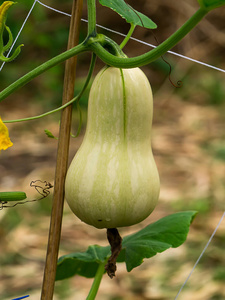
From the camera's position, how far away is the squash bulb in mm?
567

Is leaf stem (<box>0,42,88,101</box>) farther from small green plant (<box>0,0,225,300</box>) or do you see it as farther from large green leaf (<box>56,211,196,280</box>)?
large green leaf (<box>56,211,196,280</box>)

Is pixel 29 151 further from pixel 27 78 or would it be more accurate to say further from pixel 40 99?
pixel 27 78

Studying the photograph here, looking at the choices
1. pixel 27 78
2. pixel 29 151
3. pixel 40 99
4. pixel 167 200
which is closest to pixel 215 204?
pixel 167 200

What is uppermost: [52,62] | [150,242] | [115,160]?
[52,62]

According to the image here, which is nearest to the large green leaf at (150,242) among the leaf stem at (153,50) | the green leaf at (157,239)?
the green leaf at (157,239)

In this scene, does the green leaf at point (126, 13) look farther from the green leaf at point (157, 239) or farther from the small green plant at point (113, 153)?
the green leaf at point (157, 239)

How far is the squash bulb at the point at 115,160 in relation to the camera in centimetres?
57

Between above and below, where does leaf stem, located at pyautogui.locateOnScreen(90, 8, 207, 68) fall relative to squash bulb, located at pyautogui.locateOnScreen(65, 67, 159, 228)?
above

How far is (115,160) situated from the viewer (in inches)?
22.7

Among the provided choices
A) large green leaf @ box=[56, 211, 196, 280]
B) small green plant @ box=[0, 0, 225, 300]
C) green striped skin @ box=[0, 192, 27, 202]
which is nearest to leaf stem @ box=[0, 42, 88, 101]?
small green plant @ box=[0, 0, 225, 300]

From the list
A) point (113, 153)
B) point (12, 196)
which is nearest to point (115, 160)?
point (113, 153)

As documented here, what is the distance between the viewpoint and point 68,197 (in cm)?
59

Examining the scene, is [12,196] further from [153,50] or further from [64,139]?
[153,50]

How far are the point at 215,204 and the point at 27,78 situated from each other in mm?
1372
